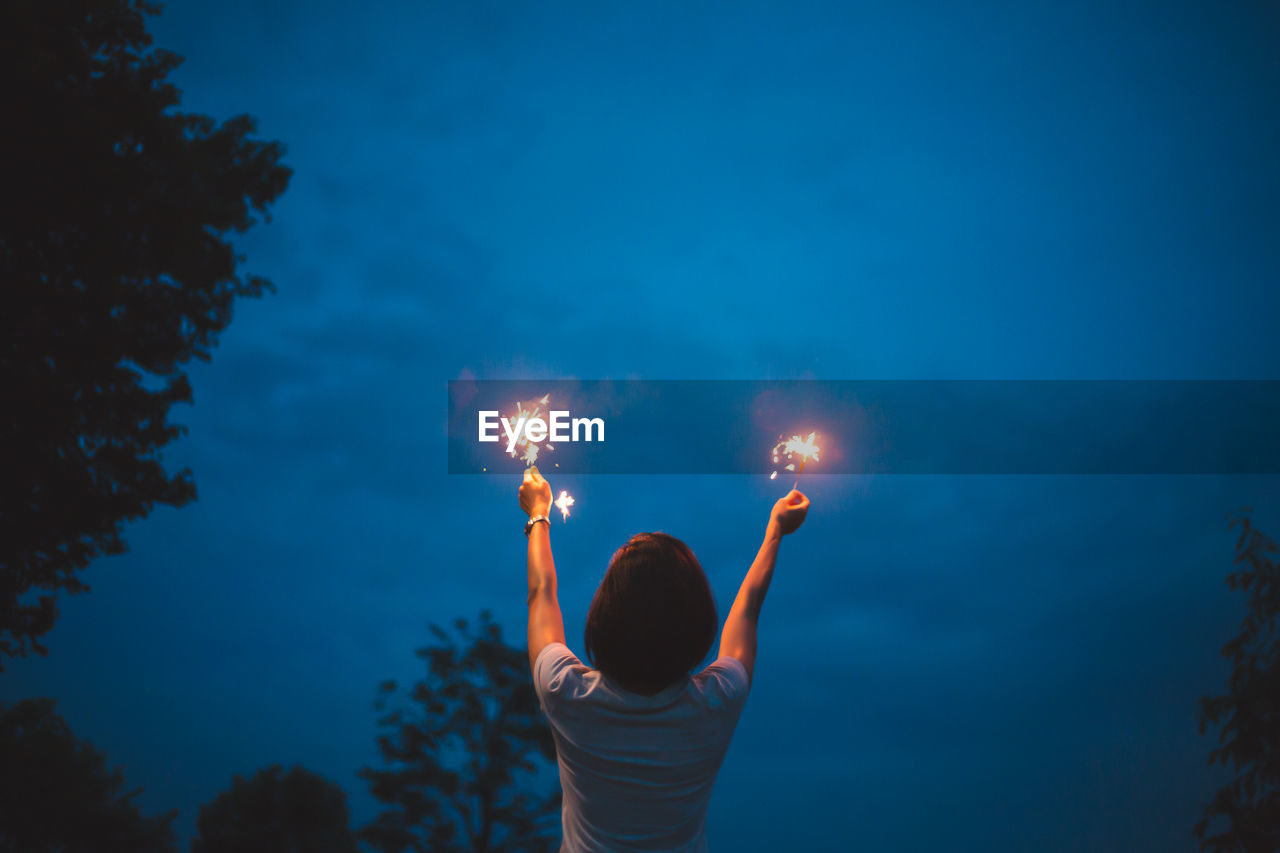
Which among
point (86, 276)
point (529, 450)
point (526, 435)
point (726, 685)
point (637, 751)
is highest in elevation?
point (86, 276)

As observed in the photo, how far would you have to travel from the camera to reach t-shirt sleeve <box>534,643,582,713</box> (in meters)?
1.93

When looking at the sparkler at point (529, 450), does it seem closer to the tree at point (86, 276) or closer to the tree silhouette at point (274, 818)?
the tree at point (86, 276)

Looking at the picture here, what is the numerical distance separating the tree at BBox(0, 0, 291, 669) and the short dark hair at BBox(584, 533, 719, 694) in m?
8.79

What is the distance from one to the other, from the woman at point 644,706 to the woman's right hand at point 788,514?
0.69 meters

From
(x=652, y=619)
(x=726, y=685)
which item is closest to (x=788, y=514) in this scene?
(x=726, y=685)

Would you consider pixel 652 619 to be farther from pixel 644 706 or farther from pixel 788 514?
pixel 788 514

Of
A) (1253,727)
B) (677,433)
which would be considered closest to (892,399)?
(677,433)

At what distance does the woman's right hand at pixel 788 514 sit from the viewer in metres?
2.60

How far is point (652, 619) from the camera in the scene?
186 centimetres

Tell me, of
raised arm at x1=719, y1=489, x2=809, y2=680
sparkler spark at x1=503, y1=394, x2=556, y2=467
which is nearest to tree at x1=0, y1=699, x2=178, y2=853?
sparkler spark at x1=503, y1=394, x2=556, y2=467

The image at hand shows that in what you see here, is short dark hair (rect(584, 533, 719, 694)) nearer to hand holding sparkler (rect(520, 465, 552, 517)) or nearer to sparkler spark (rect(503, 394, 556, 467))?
hand holding sparkler (rect(520, 465, 552, 517))

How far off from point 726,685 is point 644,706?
260 mm

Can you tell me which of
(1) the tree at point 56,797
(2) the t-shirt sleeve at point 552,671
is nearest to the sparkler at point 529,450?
(2) the t-shirt sleeve at point 552,671

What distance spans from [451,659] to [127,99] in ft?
54.0
